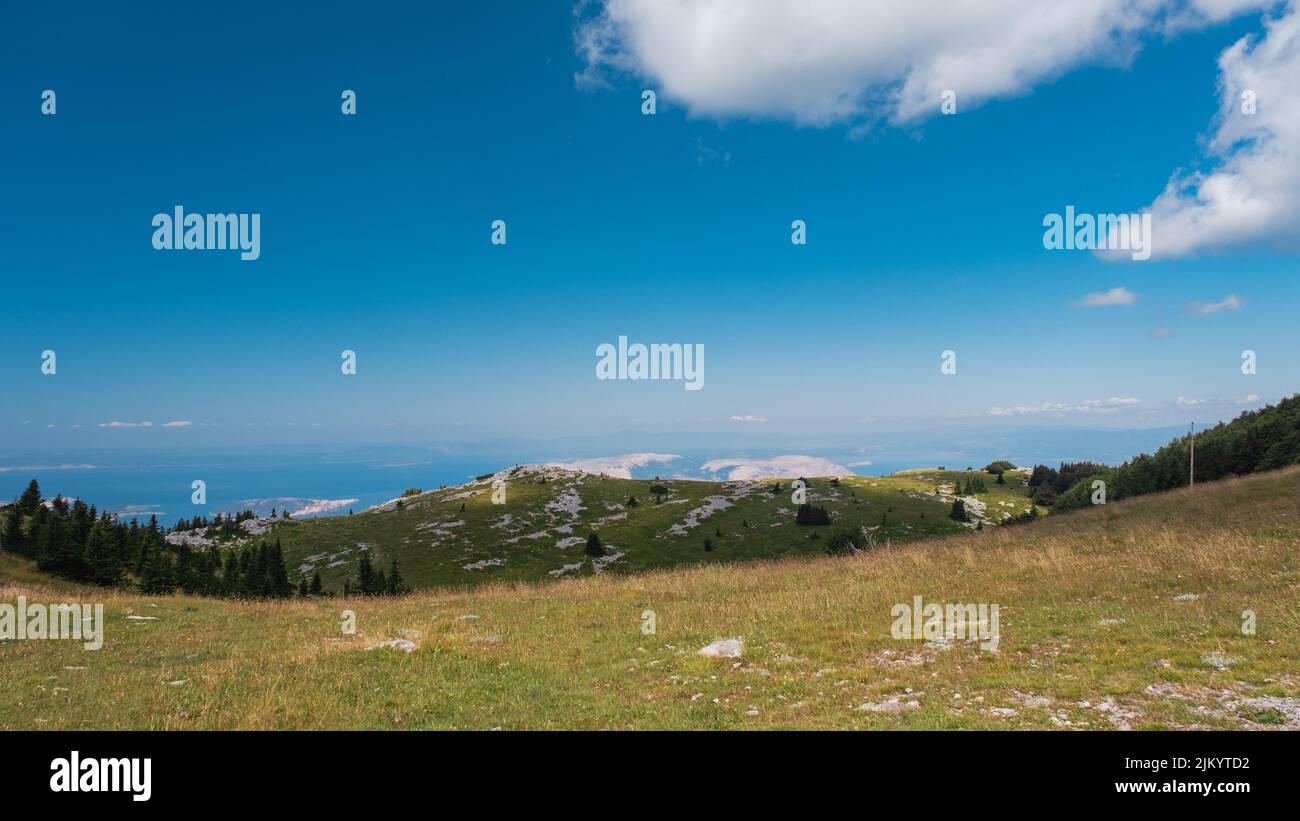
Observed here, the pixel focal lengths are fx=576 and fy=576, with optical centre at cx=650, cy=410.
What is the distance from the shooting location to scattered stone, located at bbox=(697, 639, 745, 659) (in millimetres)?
17025

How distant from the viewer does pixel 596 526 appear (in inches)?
3669

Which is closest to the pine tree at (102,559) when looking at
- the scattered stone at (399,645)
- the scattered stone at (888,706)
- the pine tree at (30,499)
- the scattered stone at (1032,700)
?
the pine tree at (30,499)

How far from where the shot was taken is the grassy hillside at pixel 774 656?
1180 centimetres

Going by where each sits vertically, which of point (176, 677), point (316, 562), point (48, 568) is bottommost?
point (316, 562)

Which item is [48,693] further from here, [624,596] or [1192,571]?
[1192,571]

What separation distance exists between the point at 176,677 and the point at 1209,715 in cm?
2424

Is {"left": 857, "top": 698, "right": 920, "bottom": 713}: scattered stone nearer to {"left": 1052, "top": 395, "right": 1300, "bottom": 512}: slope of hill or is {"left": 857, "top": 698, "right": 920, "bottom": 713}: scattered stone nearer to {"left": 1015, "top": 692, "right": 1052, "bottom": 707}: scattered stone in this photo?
{"left": 1015, "top": 692, "right": 1052, "bottom": 707}: scattered stone

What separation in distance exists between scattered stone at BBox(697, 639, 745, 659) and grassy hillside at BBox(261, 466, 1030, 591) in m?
49.1

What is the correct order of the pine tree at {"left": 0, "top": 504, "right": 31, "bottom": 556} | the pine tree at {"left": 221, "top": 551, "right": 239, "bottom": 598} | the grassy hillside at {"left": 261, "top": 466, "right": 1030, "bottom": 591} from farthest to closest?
the grassy hillside at {"left": 261, "top": 466, "right": 1030, "bottom": 591}
the pine tree at {"left": 221, "top": 551, "right": 239, "bottom": 598}
the pine tree at {"left": 0, "top": 504, "right": 31, "bottom": 556}

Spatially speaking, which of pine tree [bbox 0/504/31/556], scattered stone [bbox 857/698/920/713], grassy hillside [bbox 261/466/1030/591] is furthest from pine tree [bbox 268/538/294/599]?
scattered stone [bbox 857/698/920/713]

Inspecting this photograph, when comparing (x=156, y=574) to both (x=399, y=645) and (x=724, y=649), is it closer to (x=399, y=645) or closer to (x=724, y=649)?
(x=399, y=645)

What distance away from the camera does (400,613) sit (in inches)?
1104

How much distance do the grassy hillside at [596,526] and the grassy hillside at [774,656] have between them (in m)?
43.2

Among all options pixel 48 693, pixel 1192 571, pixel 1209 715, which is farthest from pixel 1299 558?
pixel 48 693
